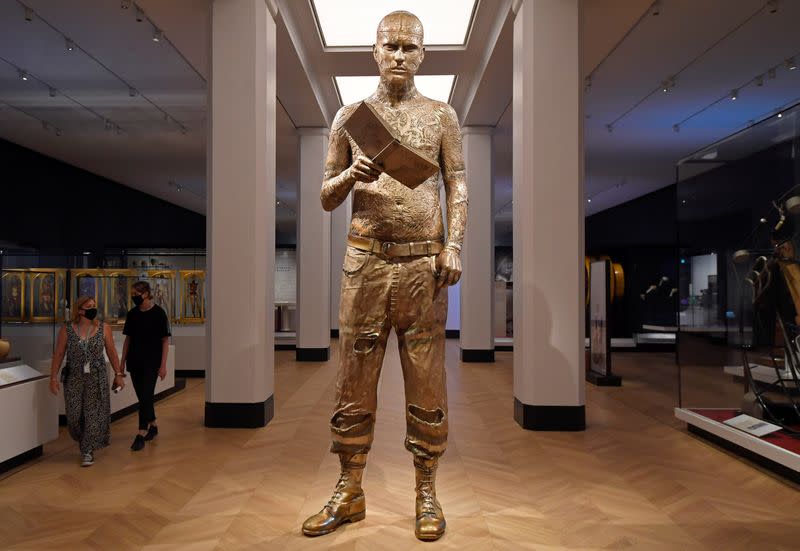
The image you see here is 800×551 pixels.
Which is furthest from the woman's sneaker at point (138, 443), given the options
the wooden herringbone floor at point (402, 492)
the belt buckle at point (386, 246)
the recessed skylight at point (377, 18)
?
the recessed skylight at point (377, 18)

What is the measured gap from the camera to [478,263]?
11977 mm

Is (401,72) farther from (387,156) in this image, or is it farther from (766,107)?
(766,107)

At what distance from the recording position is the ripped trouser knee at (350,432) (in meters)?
3.50

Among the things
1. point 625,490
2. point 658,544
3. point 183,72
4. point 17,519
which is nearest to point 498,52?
point 183,72

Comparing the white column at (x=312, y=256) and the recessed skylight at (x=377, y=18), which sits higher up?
the recessed skylight at (x=377, y=18)

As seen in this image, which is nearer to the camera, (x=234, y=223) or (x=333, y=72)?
(x=234, y=223)

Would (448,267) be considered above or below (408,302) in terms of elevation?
above

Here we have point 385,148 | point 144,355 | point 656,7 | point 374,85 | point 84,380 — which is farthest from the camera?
point 374,85

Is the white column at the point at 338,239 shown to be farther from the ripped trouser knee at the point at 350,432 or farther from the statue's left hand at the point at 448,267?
the statue's left hand at the point at 448,267

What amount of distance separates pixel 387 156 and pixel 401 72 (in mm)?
706

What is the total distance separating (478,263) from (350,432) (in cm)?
878

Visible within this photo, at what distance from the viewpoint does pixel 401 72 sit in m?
3.48

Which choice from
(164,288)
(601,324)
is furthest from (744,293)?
(164,288)

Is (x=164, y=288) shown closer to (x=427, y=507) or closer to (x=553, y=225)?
(x=553, y=225)
